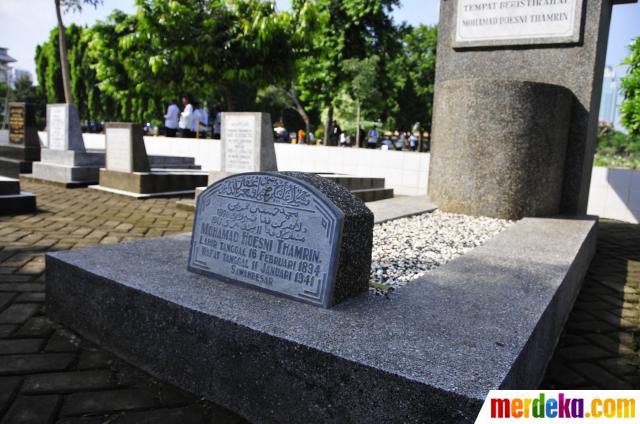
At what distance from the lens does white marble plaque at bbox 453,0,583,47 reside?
6.00 meters

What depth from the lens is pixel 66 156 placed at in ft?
34.3

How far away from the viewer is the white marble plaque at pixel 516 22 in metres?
6.00

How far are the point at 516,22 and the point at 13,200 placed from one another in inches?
277

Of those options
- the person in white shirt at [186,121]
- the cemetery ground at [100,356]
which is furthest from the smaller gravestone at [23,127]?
the cemetery ground at [100,356]

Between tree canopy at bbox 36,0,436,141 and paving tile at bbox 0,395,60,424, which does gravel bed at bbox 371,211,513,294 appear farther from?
tree canopy at bbox 36,0,436,141

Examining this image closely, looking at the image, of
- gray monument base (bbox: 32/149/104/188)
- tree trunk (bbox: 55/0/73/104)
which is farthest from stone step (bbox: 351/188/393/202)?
tree trunk (bbox: 55/0/73/104)

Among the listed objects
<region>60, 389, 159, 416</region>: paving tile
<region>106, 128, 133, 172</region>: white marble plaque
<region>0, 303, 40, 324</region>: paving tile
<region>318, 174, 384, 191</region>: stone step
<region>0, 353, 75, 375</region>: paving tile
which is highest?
<region>106, 128, 133, 172</region>: white marble plaque

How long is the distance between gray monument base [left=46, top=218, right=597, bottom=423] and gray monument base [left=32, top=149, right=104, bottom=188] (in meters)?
7.81

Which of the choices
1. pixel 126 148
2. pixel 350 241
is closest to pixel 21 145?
pixel 126 148

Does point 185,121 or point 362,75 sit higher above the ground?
point 362,75

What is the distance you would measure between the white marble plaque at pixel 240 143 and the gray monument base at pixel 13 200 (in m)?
2.81

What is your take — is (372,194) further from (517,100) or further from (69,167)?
(69,167)

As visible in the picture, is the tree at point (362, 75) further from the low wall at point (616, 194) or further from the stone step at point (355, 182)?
the low wall at point (616, 194)

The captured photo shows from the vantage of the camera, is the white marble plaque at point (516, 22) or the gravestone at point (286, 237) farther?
the white marble plaque at point (516, 22)
